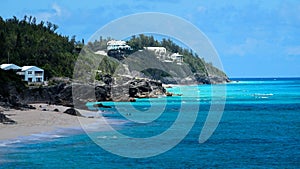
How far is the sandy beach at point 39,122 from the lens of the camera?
38.9m

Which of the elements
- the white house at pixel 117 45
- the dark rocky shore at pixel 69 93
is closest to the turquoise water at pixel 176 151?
the dark rocky shore at pixel 69 93

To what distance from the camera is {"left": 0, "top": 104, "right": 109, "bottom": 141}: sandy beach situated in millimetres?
38938

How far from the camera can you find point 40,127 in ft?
141

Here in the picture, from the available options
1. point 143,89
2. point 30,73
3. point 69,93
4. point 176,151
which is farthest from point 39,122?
point 143,89

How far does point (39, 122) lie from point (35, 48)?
66156 mm

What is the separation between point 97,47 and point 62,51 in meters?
46.9

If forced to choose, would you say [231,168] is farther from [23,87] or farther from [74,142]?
[23,87]

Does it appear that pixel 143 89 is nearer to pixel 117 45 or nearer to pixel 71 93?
pixel 71 93

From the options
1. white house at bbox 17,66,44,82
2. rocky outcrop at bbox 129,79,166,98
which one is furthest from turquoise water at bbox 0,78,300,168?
rocky outcrop at bbox 129,79,166,98

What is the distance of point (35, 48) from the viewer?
109 metres

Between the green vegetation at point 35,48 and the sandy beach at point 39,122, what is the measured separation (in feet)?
146

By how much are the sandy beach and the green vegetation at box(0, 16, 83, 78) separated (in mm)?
44407

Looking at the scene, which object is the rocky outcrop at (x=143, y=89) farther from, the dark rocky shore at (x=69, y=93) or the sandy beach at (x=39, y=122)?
the sandy beach at (x=39, y=122)

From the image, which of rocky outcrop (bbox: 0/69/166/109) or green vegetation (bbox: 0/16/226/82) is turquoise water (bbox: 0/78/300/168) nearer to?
rocky outcrop (bbox: 0/69/166/109)
